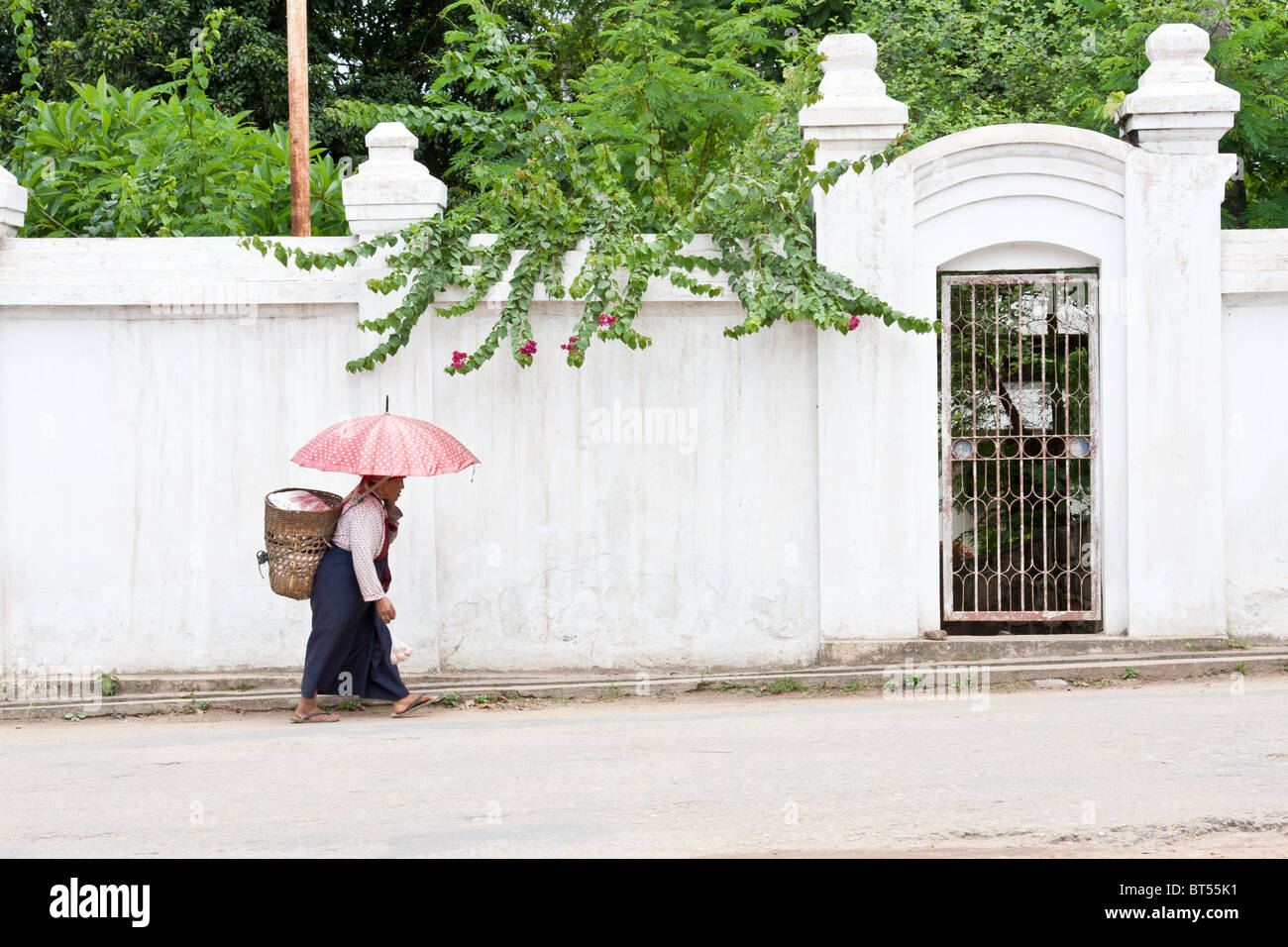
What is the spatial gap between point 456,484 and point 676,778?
2.97m

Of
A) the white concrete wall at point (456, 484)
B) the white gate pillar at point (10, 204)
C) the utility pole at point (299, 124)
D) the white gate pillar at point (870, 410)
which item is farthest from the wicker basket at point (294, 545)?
the white gate pillar at point (870, 410)

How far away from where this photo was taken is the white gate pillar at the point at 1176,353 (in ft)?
27.1

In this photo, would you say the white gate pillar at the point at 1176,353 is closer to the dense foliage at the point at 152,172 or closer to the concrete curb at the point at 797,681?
the concrete curb at the point at 797,681

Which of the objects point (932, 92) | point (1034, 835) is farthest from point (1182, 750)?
point (932, 92)

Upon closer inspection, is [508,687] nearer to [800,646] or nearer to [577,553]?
[577,553]

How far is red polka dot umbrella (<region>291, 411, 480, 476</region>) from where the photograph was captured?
23.4ft

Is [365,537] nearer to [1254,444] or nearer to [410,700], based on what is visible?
[410,700]

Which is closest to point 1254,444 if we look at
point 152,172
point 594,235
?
point 594,235

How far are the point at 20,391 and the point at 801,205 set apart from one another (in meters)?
4.83

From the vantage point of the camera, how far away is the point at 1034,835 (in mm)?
5109

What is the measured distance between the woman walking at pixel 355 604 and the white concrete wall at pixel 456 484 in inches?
26.3

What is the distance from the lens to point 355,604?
24.7ft

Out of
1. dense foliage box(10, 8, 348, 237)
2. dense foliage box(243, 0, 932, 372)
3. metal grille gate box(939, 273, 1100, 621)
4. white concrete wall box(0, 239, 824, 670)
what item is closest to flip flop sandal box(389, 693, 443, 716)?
white concrete wall box(0, 239, 824, 670)

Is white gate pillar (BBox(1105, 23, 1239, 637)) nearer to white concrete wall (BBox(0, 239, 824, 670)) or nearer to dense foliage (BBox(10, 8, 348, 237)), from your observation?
white concrete wall (BBox(0, 239, 824, 670))
